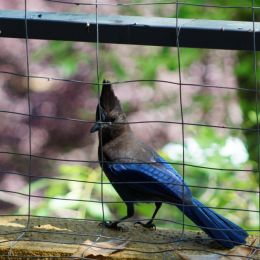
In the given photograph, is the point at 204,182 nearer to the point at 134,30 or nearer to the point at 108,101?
the point at 108,101

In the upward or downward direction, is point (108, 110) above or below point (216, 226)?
above

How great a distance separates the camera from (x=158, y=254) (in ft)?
9.90

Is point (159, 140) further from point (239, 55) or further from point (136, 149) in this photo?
point (136, 149)

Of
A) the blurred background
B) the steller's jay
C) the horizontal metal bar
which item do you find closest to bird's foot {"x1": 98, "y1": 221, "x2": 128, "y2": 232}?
the steller's jay

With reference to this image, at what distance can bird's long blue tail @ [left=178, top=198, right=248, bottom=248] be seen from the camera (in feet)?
10.4

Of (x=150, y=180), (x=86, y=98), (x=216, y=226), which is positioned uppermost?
(x=86, y=98)

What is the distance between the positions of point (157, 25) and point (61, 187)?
8.26ft

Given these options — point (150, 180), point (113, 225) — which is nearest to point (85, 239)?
point (113, 225)

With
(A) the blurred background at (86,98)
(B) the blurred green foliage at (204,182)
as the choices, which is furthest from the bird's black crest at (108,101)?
(A) the blurred background at (86,98)

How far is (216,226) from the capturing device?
3.31 meters

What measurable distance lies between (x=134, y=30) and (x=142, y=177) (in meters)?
0.80

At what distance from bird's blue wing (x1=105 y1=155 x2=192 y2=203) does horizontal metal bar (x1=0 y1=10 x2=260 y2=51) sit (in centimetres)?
61

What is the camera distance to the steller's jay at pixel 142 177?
3285 mm

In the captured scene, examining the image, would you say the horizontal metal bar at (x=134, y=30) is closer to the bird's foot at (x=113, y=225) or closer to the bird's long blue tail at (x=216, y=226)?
the bird's long blue tail at (x=216, y=226)
